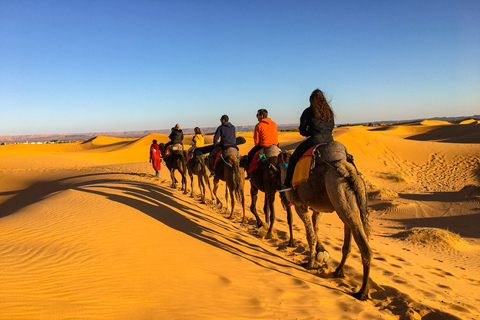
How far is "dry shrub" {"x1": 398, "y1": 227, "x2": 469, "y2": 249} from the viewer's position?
9.32 metres

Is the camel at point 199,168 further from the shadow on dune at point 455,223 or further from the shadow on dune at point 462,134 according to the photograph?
the shadow on dune at point 462,134

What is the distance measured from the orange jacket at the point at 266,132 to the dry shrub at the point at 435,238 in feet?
19.0

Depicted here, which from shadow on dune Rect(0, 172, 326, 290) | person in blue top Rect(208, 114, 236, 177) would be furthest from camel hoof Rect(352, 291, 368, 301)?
person in blue top Rect(208, 114, 236, 177)

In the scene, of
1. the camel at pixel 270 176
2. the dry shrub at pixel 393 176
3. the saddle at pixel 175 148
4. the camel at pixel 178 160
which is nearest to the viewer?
the camel at pixel 270 176

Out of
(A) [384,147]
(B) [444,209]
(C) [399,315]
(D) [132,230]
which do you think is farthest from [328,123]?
(A) [384,147]

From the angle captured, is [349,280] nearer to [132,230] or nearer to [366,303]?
[366,303]

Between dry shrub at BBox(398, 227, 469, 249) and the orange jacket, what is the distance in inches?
228

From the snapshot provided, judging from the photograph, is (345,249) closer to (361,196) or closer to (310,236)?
(310,236)

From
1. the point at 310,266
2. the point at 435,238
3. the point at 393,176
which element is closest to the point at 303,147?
the point at 310,266

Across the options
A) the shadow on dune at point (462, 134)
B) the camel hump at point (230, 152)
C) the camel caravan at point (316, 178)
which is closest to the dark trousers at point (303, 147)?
the camel caravan at point (316, 178)

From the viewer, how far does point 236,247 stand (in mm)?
7285

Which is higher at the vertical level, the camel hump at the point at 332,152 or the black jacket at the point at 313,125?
the black jacket at the point at 313,125

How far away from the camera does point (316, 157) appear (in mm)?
5574

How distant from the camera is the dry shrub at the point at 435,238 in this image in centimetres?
932
